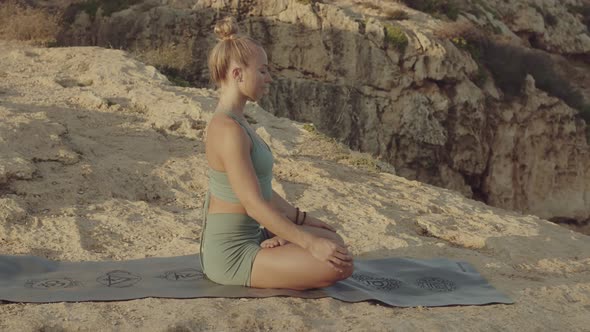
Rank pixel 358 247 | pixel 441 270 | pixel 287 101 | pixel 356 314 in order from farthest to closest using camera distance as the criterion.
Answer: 1. pixel 287 101
2. pixel 358 247
3. pixel 441 270
4. pixel 356 314

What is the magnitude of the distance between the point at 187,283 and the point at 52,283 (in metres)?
0.75

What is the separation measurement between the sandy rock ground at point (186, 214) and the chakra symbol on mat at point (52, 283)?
1.04 feet

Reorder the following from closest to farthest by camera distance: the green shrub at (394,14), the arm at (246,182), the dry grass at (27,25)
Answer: the arm at (246,182)
the dry grass at (27,25)
the green shrub at (394,14)

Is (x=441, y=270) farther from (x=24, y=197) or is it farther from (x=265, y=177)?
(x=24, y=197)

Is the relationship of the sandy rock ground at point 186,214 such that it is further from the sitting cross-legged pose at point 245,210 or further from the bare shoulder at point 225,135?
the bare shoulder at point 225,135

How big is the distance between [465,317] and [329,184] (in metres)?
3.08

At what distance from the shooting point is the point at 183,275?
4230 millimetres

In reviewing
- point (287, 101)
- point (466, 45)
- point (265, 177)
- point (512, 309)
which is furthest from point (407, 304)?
point (466, 45)

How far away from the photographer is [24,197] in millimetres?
5508

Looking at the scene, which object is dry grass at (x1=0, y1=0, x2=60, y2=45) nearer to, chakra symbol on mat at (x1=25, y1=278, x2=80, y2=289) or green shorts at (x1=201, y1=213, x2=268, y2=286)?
chakra symbol on mat at (x1=25, y1=278, x2=80, y2=289)

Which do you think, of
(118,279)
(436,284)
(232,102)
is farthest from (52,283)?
(436,284)

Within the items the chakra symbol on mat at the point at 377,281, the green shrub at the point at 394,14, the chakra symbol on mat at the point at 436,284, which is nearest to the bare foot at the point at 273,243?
the chakra symbol on mat at the point at 377,281

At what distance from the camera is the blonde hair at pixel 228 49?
3.76m

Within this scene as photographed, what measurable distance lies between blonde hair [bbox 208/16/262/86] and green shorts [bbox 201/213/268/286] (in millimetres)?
757
